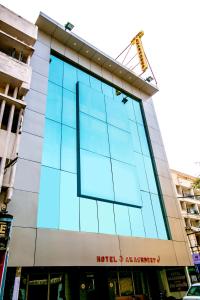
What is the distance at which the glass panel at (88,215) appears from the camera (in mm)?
11859

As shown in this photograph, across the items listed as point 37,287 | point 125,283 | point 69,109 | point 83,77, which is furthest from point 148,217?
point 83,77

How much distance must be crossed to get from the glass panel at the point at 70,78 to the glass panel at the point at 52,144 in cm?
359

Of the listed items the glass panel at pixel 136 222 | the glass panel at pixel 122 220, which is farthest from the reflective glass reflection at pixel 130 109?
the glass panel at pixel 122 220

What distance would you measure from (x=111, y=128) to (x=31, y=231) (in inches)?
364

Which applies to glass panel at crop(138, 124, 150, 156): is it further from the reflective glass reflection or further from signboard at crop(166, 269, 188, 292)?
signboard at crop(166, 269, 188, 292)

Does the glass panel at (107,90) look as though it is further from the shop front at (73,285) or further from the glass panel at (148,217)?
the shop front at (73,285)

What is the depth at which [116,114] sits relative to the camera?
17.8 metres

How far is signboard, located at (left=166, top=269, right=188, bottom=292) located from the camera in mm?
14015

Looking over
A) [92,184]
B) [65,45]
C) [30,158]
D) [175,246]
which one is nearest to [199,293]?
[175,246]

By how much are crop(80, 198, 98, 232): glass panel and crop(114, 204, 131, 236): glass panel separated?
152 centimetres

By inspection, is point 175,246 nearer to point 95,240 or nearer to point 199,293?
point 199,293

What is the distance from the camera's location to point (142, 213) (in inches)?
587

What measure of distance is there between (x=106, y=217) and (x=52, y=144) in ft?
16.9

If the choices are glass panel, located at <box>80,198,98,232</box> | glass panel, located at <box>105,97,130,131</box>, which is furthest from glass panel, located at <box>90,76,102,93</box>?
glass panel, located at <box>80,198,98,232</box>
